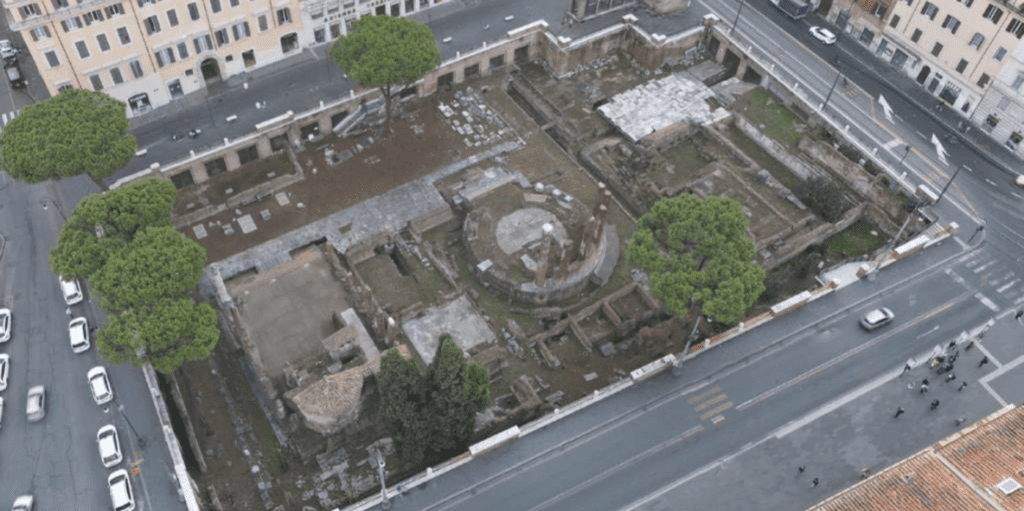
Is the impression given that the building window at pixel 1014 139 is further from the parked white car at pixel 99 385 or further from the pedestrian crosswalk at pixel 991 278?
the parked white car at pixel 99 385

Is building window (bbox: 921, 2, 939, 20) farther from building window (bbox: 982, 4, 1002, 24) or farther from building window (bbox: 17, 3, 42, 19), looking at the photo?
building window (bbox: 17, 3, 42, 19)

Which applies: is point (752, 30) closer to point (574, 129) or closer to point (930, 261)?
point (574, 129)

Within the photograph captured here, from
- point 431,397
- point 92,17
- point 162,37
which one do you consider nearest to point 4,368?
point 92,17

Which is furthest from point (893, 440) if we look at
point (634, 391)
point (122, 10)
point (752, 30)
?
point (122, 10)

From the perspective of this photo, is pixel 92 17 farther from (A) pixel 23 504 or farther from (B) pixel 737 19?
(B) pixel 737 19

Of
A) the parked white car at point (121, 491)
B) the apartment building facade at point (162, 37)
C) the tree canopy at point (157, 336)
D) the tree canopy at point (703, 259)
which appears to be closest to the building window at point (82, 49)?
the apartment building facade at point (162, 37)

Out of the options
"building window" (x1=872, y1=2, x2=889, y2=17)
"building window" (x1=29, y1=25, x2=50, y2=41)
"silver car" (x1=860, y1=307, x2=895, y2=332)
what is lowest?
"silver car" (x1=860, y1=307, x2=895, y2=332)

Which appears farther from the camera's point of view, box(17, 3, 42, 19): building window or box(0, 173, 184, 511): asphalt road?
box(17, 3, 42, 19): building window

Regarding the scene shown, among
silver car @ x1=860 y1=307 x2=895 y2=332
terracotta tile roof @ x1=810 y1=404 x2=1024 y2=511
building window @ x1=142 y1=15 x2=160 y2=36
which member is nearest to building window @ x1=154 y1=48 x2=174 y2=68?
building window @ x1=142 y1=15 x2=160 y2=36
